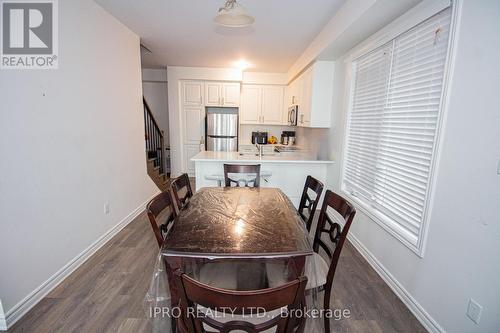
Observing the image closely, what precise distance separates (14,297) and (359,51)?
12.7 ft

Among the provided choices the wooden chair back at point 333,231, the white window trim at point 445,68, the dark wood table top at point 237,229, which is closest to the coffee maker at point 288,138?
the white window trim at point 445,68

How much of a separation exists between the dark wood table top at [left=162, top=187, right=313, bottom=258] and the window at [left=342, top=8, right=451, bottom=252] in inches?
39.8

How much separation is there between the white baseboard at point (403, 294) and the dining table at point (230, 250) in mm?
746

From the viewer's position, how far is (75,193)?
2.20 meters

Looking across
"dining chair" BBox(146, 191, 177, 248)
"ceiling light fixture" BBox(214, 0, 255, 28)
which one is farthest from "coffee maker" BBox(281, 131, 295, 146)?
"dining chair" BBox(146, 191, 177, 248)

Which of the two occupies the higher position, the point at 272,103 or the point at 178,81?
the point at 178,81

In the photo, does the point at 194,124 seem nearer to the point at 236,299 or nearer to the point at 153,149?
the point at 153,149

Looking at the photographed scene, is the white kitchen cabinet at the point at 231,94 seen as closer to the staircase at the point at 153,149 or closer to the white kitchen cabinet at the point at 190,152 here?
the white kitchen cabinet at the point at 190,152

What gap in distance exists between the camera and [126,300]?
5.91ft

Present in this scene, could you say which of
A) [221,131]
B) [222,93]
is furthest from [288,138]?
[222,93]

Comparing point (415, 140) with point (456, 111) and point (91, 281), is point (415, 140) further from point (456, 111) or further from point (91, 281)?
point (91, 281)

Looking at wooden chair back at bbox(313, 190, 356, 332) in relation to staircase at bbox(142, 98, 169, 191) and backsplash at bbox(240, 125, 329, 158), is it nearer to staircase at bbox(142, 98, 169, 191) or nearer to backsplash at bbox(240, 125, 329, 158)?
backsplash at bbox(240, 125, 329, 158)

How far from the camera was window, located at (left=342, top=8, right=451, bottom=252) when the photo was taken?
171cm

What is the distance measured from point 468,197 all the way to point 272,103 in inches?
186
